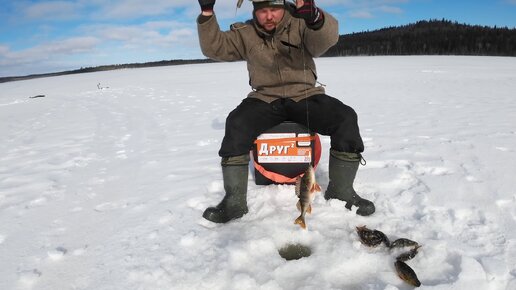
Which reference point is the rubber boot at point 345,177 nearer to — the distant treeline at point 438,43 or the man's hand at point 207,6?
the man's hand at point 207,6

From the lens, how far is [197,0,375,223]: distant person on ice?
3.07 meters

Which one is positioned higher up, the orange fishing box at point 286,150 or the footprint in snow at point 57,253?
the orange fishing box at point 286,150

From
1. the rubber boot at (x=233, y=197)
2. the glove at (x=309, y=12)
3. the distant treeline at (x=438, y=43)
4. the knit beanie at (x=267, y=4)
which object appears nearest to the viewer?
the glove at (x=309, y=12)

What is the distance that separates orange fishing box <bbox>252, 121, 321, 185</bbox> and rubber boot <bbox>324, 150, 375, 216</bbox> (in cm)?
32

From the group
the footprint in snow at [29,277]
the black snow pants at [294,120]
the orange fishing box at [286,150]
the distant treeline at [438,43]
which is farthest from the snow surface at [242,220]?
the distant treeline at [438,43]

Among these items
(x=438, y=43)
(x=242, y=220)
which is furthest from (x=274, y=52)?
(x=438, y=43)

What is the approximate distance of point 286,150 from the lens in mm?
3416

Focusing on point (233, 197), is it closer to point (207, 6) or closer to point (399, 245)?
point (399, 245)

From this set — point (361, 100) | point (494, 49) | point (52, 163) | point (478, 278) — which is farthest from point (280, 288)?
point (494, 49)

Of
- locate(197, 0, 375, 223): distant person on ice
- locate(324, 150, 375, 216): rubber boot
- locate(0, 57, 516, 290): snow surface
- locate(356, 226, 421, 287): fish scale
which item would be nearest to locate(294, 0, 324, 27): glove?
locate(197, 0, 375, 223): distant person on ice

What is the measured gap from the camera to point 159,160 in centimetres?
507

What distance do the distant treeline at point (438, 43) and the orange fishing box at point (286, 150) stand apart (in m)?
88.0

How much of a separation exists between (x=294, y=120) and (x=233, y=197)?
3.38 feet

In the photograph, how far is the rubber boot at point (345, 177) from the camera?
3.08m
